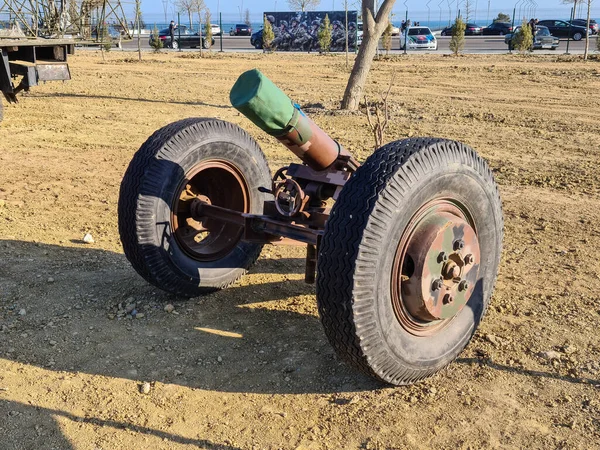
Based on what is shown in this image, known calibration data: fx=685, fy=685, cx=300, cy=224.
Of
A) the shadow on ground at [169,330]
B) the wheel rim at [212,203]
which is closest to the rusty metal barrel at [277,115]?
the wheel rim at [212,203]

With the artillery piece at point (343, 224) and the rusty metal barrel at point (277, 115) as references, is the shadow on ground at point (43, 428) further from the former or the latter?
the rusty metal barrel at point (277, 115)

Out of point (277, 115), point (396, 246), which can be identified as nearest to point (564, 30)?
point (277, 115)

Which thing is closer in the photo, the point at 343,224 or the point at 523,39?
the point at 343,224

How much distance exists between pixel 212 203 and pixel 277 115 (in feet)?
4.55

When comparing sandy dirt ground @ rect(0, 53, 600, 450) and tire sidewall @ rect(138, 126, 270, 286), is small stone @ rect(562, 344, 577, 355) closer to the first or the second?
sandy dirt ground @ rect(0, 53, 600, 450)

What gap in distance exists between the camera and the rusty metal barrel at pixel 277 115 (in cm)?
376

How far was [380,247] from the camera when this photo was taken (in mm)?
3254

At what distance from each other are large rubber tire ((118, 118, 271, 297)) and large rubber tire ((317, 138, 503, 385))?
4.84 ft

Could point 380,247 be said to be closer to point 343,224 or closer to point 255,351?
point 343,224

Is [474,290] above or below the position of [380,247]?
below

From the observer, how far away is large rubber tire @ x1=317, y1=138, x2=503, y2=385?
10.6 ft

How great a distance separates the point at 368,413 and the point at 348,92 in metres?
10.1

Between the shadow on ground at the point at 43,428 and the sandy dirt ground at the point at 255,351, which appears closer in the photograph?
the shadow on ground at the point at 43,428

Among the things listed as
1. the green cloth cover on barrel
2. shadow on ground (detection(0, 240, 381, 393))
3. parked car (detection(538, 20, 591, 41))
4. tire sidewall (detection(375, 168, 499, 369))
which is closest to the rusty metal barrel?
the green cloth cover on barrel
